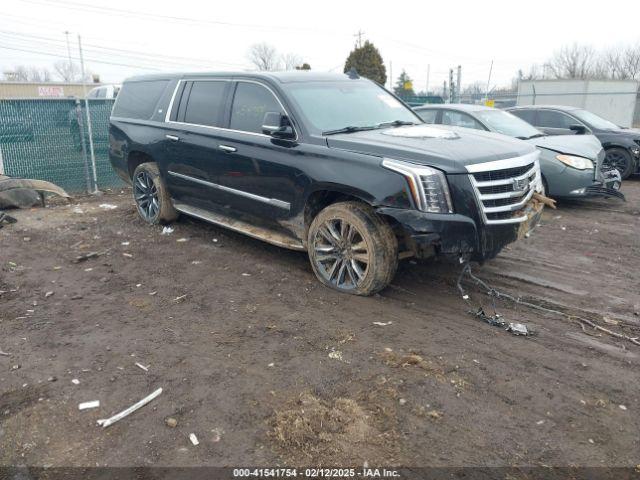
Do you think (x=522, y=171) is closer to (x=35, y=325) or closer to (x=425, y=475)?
(x=425, y=475)

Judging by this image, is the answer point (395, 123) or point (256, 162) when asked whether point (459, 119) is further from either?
point (256, 162)

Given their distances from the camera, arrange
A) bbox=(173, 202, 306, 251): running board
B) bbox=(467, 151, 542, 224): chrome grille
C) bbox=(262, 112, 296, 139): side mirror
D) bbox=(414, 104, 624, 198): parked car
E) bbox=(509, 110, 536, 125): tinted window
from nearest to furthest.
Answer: bbox=(467, 151, 542, 224): chrome grille
bbox=(262, 112, 296, 139): side mirror
bbox=(173, 202, 306, 251): running board
bbox=(414, 104, 624, 198): parked car
bbox=(509, 110, 536, 125): tinted window

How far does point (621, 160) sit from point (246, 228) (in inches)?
349

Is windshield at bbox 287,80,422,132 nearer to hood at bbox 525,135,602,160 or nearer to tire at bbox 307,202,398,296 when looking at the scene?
tire at bbox 307,202,398,296

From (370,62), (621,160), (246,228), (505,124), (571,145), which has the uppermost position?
(370,62)

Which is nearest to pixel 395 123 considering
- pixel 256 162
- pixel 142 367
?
pixel 256 162

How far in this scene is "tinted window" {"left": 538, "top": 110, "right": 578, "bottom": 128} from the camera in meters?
10.5

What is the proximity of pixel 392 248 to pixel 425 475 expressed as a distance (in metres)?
2.22

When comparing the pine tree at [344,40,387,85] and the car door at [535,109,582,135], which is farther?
the pine tree at [344,40,387,85]

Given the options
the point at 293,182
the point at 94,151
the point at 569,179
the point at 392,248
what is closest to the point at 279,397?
the point at 392,248

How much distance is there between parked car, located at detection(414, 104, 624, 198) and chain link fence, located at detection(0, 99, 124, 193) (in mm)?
6263

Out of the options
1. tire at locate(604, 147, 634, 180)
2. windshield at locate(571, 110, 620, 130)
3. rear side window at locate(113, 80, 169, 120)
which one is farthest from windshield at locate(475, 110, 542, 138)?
rear side window at locate(113, 80, 169, 120)

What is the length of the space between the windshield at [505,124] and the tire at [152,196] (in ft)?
17.0

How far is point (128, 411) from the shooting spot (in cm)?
307
